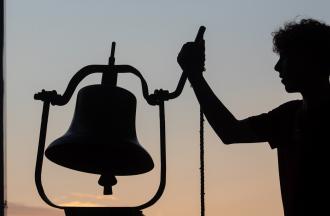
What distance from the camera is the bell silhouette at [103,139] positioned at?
3975 millimetres

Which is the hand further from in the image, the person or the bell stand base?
the bell stand base

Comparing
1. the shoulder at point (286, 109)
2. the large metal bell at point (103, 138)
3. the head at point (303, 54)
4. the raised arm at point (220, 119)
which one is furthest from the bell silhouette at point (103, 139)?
the head at point (303, 54)

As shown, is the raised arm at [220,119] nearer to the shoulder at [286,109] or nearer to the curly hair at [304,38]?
the shoulder at [286,109]

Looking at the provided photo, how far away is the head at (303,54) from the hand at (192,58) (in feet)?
1.41

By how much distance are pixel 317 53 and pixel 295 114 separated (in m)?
0.40

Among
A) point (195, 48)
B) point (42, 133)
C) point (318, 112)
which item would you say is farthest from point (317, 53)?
point (42, 133)

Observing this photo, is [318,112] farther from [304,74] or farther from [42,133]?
[42,133]

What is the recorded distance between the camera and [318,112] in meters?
3.44

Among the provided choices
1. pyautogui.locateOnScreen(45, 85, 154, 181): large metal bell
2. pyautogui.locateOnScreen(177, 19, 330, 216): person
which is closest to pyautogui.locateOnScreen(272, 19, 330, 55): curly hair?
pyautogui.locateOnScreen(177, 19, 330, 216): person

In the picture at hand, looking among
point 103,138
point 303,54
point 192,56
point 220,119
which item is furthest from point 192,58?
point 103,138

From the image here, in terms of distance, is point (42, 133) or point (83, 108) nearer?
point (42, 133)

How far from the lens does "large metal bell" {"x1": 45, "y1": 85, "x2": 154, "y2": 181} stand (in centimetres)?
398

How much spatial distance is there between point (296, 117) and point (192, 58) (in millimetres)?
662

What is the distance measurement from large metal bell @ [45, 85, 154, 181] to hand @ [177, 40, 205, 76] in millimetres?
527
